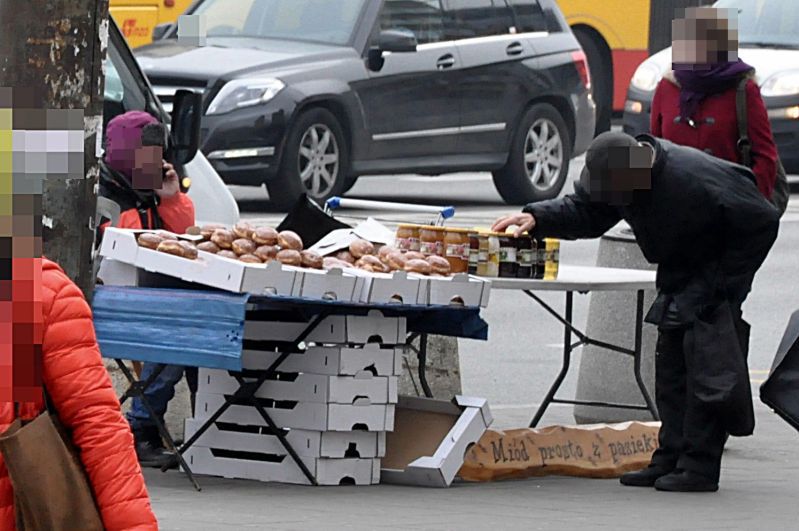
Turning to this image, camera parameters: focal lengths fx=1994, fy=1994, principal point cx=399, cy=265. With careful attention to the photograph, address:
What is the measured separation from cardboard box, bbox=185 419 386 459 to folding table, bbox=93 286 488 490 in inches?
2.1

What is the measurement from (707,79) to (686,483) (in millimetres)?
1753

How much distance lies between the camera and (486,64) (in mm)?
19094

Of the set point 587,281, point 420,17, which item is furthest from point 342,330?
point 420,17

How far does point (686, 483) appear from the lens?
7621 mm

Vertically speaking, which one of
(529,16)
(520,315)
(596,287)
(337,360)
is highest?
(529,16)

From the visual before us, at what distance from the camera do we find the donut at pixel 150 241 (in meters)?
7.43

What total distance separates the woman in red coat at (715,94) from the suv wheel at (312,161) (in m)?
9.17

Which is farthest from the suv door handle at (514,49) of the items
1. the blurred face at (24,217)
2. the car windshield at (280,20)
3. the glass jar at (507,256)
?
the blurred face at (24,217)

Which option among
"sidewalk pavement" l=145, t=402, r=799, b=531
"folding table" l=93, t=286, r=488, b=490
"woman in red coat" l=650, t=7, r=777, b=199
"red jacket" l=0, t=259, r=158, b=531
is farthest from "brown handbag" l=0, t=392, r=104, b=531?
"woman in red coat" l=650, t=7, r=777, b=199

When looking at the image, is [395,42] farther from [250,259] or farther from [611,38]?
[250,259]

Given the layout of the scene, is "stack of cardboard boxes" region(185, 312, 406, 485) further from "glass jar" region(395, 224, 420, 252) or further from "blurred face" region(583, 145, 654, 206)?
"blurred face" region(583, 145, 654, 206)

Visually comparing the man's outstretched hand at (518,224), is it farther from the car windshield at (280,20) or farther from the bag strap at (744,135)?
the car windshield at (280,20)

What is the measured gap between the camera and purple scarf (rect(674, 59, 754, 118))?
829 centimetres

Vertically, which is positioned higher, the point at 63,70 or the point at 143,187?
the point at 63,70
